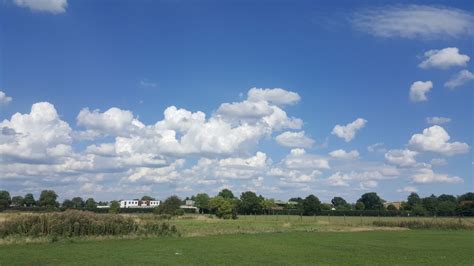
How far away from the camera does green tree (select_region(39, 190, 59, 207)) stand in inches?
5615

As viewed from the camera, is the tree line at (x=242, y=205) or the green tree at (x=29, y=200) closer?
the tree line at (x=242, y=205)

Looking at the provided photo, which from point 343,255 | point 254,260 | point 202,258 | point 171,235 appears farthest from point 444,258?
point 171,235

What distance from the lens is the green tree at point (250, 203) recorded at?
16450cm

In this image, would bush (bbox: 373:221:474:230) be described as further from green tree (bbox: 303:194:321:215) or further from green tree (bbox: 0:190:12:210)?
green tree (bbox: 0:190:12:210)

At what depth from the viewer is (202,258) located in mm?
26969

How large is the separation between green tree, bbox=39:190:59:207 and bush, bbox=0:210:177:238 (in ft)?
339

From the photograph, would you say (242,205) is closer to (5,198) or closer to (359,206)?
(359,206)

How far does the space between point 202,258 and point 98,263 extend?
562cm

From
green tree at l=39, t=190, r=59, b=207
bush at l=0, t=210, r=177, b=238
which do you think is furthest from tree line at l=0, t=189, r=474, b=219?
bush at l=0, t=210, r=177, b=238

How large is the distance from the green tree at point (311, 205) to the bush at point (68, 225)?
104744mm

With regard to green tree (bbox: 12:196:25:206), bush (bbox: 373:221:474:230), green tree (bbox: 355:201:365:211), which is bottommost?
bush (bbox: 373:221:474:230)

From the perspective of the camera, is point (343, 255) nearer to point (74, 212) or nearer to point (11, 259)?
point (11, 259)

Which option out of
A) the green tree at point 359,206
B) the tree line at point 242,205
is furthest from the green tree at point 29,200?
the green tree at point 359,206

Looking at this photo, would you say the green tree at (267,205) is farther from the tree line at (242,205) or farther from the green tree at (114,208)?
the green tree at (114,208)
